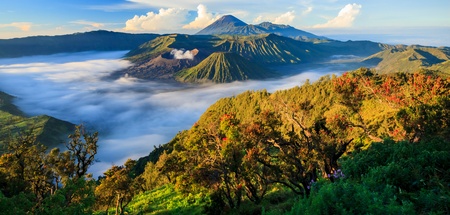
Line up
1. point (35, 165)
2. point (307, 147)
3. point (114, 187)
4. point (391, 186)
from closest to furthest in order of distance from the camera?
1. point (391, 186)
2. point (307, 147)
3. point (35, 165)
4. point (114, 187)

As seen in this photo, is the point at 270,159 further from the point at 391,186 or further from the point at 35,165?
the point at 35,165

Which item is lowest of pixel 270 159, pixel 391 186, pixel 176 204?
pixel 176 204

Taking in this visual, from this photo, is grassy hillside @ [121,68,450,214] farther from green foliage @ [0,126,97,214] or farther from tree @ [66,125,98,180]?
green foliage @ [0,126,97,214]

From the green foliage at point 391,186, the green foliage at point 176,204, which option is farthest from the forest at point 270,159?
the green foliage at point 176,204

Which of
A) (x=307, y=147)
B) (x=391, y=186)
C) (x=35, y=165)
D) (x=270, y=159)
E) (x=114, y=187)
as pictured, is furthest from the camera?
(x=114, y=187)

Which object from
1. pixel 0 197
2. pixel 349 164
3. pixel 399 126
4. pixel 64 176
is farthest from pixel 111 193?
pixel 399 126

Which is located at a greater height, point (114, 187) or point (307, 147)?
point (307, 147)

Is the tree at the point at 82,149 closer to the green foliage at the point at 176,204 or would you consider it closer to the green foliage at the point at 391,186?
the green foliage at the point at 176,204

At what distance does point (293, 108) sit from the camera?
27562 millimetres

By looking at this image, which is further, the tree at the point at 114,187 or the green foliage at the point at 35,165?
the tree at the point at 114,187

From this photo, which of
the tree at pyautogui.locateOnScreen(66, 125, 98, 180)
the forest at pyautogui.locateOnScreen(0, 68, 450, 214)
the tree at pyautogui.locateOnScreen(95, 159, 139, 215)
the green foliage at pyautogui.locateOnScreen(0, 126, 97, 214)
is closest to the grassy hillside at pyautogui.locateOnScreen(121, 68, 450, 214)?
the forest at pyautogui.locateOnScreen(0, 68, 450, 214)

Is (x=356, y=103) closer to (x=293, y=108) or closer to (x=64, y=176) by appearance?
(x=293, y=108)

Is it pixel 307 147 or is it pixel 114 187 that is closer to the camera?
pixel 307 147

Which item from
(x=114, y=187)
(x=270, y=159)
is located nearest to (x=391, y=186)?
(x=270, y=159)
